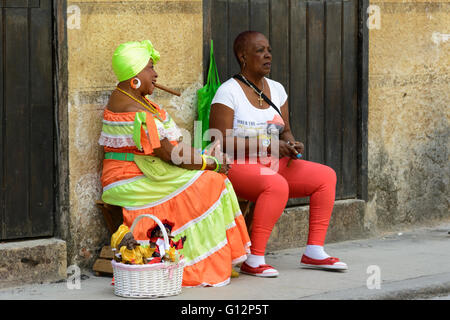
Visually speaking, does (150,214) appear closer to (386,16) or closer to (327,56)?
(327,56)

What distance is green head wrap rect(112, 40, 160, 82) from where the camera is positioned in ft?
20.4

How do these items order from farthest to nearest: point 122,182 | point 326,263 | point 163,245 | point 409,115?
point 409,115, point 326,263, point 122,182, point 163,245

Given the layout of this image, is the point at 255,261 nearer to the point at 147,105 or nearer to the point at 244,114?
the point at 244,114

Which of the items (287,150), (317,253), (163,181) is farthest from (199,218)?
(317,253)

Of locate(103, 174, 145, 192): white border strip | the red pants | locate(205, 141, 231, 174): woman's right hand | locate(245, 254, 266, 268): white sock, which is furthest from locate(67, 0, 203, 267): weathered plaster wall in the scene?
locate(245, 254, 266, 268): white sock

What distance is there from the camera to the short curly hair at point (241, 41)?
22.5 feet

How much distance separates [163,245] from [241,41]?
73.1 inches

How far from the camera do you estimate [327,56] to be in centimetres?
804

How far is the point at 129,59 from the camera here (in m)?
6.21

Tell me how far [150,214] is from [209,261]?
0.51 m

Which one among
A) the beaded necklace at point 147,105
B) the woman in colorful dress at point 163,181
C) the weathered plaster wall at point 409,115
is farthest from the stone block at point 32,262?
the weathered plaster wall at point 409,115

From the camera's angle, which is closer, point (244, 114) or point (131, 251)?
point (131, 251)

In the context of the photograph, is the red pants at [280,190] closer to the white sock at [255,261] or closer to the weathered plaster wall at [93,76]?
the white sock at [255,261]
